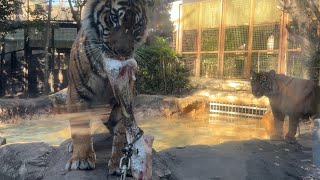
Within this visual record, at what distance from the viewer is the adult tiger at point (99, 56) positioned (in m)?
2.36

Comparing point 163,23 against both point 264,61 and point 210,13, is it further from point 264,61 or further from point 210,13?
point 264,61

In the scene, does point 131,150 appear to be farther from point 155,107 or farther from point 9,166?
point 155,107

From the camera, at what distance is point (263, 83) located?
696cm

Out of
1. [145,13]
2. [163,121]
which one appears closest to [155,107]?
[163,121]

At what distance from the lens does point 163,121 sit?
9.80 m

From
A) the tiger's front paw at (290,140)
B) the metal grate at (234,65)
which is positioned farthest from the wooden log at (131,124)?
the metal grate at (234,65)

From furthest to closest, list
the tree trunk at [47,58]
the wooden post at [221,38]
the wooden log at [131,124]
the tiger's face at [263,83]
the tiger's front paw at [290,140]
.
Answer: the wooden post at [221,38] → the tree trunk at [47,58] → the tiger's face at [263,83] → the tiger's front paw at [290,140] → the wooden log at [131,124]

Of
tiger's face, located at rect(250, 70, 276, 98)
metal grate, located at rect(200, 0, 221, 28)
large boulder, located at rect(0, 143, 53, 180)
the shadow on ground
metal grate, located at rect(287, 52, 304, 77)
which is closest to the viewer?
the shadow on ground

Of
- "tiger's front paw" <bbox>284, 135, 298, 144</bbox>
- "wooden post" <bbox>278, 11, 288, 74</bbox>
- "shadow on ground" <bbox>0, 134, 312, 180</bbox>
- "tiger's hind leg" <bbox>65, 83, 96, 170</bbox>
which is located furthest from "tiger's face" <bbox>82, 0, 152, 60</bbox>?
"wooden post" <bbox>278, 11, 288, 74</bbox>

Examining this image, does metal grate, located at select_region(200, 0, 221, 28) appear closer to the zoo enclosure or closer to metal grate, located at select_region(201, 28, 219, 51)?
the zoo enclosure

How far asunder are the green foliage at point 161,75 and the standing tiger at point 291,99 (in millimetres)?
6378

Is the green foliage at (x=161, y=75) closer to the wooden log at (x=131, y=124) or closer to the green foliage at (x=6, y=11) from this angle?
the green foliage at (x=6, y=11)

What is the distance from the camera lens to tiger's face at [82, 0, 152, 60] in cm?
229

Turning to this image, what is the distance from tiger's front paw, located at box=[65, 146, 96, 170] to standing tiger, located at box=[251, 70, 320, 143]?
3.82m
